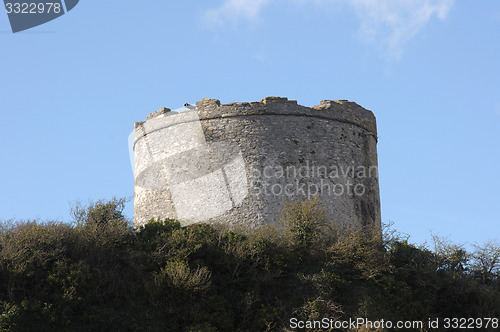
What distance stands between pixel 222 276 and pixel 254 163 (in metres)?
4.20

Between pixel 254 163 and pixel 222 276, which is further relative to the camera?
pixel 254 163

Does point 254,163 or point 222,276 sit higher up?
point 254,163

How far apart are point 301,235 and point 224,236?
2406 mm

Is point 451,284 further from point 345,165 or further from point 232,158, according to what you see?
point 232,158

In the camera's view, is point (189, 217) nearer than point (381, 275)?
No

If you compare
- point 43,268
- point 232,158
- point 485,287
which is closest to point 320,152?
point 232,158

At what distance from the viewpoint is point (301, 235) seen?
2220 cm

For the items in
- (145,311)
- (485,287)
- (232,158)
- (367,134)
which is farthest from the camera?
(367,134)

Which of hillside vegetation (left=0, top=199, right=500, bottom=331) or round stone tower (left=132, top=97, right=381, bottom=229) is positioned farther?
round stone tower (left=132, top=97, right=381, bottom=229)

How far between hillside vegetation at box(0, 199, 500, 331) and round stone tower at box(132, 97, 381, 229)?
2.78 feet

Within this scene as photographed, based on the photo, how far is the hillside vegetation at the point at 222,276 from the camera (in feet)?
62.6

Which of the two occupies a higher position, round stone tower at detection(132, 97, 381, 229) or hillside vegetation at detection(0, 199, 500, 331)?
round stone tower at detection(132, 97, 381, 229)

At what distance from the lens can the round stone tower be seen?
76.6 ft

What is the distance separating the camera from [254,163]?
76.8 feet
